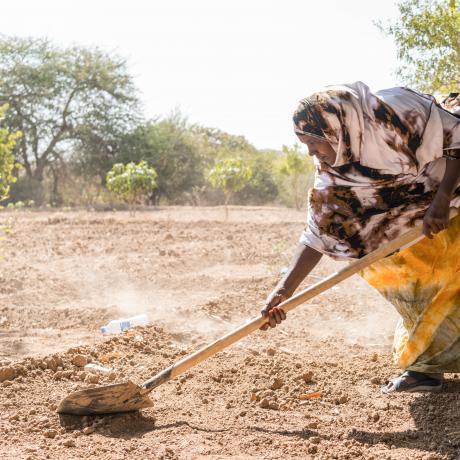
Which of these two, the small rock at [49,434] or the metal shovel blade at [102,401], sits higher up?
the metal shovel blade at [102,401]

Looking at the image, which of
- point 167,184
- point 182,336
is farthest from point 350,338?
point 167,184

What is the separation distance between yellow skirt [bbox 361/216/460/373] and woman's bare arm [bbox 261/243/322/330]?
400mm

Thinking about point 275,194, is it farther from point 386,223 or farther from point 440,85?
point 386,223

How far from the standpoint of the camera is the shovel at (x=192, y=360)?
9.69 feet

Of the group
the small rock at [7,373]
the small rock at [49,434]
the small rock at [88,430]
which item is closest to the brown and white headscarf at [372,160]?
the small rock at [88,430]

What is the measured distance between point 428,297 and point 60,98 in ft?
71.7

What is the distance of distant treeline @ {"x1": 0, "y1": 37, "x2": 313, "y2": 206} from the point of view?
72.5ft

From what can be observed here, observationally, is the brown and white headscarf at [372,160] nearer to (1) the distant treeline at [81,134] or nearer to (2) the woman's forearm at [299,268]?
(2) the woman's forearm at [299,268]

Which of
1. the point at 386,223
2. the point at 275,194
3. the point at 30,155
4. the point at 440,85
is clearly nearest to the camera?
the point at 386,223

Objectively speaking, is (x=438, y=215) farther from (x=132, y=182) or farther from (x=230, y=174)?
(x=230, y=174)

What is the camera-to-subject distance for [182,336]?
4.64 meters

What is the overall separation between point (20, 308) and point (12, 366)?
2.09 meters

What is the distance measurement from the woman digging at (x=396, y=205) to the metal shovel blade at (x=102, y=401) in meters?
0.76

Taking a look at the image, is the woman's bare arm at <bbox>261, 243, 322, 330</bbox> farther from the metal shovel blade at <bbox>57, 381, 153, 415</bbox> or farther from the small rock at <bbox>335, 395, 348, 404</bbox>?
the metal shovel blade at <bbox>57, 381, 153, 415</bbox>
